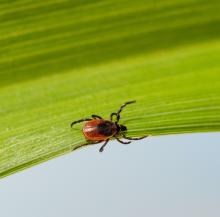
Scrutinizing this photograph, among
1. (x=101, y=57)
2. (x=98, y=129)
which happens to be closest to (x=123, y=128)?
(x=98, y=129)

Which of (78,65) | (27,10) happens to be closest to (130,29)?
(78,65)

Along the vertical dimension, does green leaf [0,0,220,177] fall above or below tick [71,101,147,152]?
above

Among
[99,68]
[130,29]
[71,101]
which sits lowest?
[71,101]

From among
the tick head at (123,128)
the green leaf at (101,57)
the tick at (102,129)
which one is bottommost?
the tick head at (123,128)

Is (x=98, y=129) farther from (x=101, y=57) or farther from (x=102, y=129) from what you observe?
(x=101, y=57)

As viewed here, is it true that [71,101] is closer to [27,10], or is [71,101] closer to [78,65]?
[78,65]
